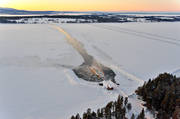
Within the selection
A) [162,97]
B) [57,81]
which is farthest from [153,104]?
[57,81]

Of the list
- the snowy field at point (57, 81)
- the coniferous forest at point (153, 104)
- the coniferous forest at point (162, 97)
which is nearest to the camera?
the coniferous forest at point (153, 104)

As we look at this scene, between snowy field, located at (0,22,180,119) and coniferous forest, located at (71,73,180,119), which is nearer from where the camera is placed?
coniferous forest, located at (71,73,180,119)

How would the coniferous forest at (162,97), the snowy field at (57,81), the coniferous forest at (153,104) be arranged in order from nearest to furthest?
the coniferous forest at (153,104), the coniferous forest at (162,97), the snowy field at (57,81)

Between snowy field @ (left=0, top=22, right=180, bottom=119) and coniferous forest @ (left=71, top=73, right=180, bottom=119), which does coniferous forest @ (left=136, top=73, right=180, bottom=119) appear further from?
snowy field @ (left=0, top=22, right=180, bottom=119)

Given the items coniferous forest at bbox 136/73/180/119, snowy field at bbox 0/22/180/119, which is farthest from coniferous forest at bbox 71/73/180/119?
snowy field at bbox 0/22/180/119

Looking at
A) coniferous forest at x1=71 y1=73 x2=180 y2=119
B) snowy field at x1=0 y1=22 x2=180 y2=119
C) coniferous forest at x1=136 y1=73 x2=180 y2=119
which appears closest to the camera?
coniferous forest at x1=71 y1=73 x2=180 y2=119

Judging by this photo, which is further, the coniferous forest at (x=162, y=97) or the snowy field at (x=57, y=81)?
the snowy field at (x=57, y=81)

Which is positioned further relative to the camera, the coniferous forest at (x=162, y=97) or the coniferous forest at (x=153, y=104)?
the coniferous forest at (x=162, y=97)

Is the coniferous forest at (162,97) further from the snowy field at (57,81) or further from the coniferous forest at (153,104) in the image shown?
the snowy field at (57,81)

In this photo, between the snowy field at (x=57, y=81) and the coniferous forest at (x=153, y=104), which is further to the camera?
the snowy field at (x=57, y=81)

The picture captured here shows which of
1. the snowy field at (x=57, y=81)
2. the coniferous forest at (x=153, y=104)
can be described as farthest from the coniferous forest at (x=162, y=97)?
the snowy field at (x=57, y=81)

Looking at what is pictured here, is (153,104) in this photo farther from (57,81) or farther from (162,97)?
(57,81)
